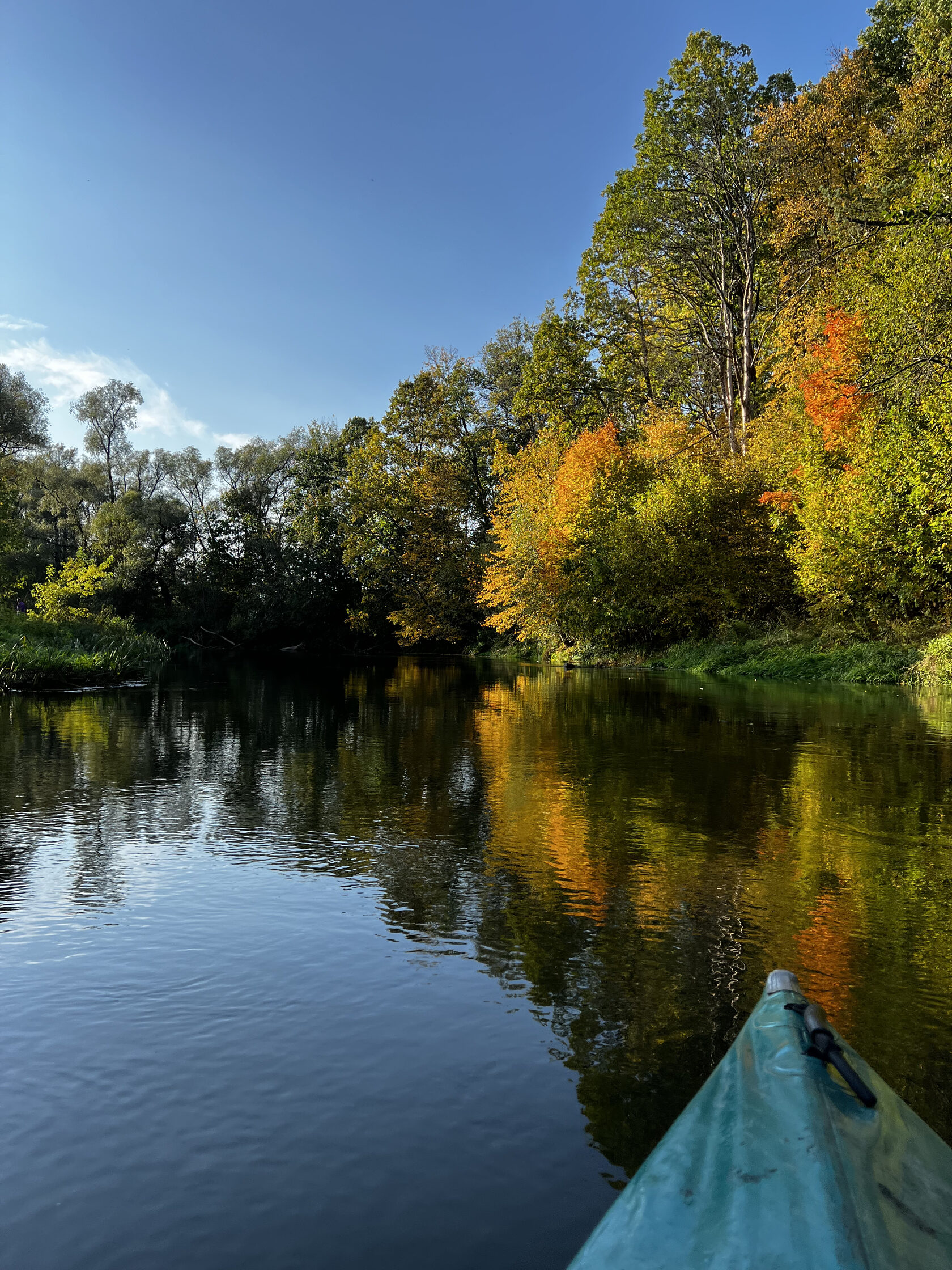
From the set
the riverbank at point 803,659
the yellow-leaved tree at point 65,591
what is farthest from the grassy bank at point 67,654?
the riverbank at point 803,659

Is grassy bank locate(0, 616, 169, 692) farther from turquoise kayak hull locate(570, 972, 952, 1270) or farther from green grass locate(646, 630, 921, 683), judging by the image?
turquoise kayak hull locate(570, 972, 952, 1270)

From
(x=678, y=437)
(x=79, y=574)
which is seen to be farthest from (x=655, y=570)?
(x=79, y=574)

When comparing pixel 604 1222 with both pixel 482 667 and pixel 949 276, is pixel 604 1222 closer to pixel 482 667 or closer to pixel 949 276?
pixel 949 276

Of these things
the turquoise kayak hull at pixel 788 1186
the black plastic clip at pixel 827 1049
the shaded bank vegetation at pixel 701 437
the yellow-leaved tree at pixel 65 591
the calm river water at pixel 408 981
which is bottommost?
the calm river water at pixel 408 981

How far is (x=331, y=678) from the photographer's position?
29234 mm

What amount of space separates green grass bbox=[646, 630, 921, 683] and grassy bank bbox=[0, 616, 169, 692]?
58.7 ft

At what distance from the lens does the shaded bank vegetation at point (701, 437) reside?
2194cm

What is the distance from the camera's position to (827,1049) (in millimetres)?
2035

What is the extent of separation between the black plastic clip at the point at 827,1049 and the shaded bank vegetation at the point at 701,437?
19.2m

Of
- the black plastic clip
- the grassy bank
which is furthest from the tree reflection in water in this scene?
the grassy bank

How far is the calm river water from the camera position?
2402 millimetres

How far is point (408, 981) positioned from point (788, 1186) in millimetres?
2570

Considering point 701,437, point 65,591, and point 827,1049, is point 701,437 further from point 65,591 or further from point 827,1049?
point 827,1049

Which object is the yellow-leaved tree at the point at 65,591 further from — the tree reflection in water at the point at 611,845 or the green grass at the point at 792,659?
the green grass at the point at 792,659
